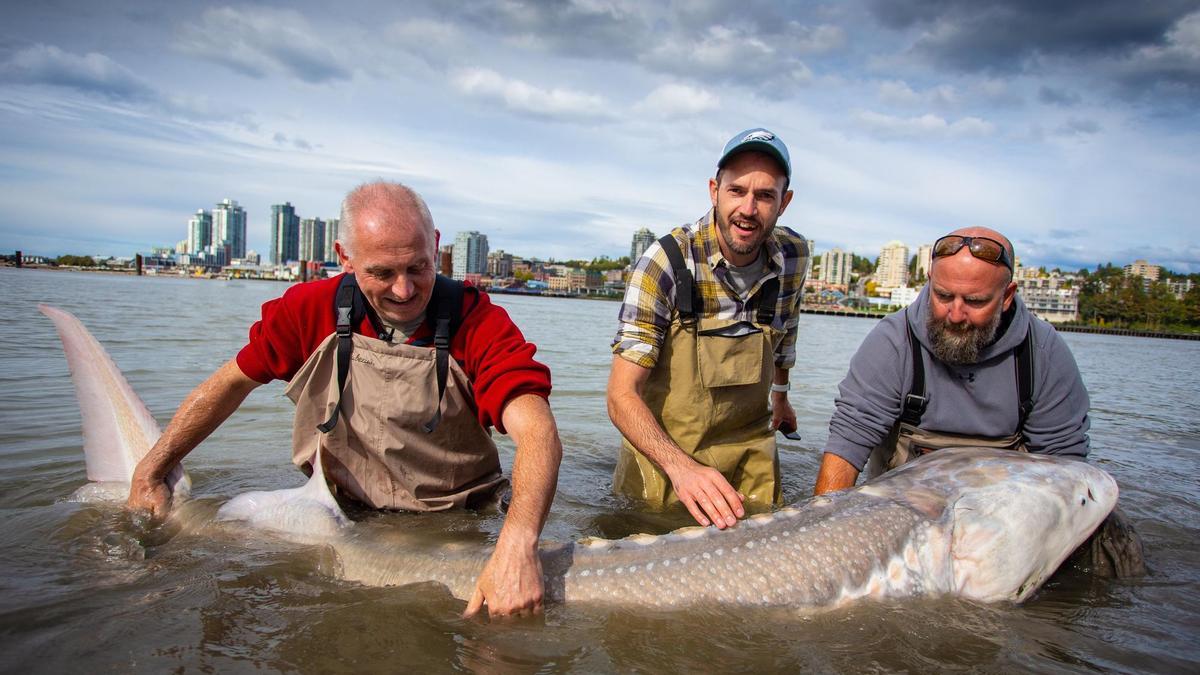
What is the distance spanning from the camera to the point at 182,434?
10.8 feet

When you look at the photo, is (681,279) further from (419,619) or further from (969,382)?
(419,619)

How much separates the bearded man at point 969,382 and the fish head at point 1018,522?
50cm

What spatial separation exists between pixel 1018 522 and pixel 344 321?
290cm

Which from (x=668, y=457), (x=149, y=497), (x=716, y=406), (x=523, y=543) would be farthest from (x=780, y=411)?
(x=149, y=497)

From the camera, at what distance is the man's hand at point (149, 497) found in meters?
3.33

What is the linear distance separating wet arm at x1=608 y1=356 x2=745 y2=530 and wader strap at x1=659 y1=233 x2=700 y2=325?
412 millimetres

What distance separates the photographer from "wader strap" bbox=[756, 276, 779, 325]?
167 inches

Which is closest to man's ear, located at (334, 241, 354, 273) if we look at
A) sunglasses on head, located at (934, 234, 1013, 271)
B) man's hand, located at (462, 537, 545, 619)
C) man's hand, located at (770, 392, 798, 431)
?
man's hand, located at (462, 537, 545, 619)

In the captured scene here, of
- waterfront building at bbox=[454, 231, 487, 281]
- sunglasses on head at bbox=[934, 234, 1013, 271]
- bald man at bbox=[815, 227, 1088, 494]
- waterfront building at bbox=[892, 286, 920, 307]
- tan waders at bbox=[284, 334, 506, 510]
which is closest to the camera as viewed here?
tan waders at bbox=[284, 334, 506, 510]

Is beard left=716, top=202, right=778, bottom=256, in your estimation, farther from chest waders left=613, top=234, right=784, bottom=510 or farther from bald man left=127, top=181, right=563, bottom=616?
bald man left=127, top=181, right=563, bottom=616

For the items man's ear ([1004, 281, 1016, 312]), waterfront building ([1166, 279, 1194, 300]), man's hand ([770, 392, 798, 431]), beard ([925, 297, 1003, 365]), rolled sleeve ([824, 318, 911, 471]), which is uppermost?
waterfront building ([1166, 279, 1194, 300])

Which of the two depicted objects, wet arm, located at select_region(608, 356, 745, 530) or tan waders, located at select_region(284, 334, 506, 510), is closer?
wet arm, located at select_region(608, 356, 745, 530)

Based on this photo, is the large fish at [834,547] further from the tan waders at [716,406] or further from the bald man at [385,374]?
the tan waders at [716,406]

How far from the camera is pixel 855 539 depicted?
9.08 feet
